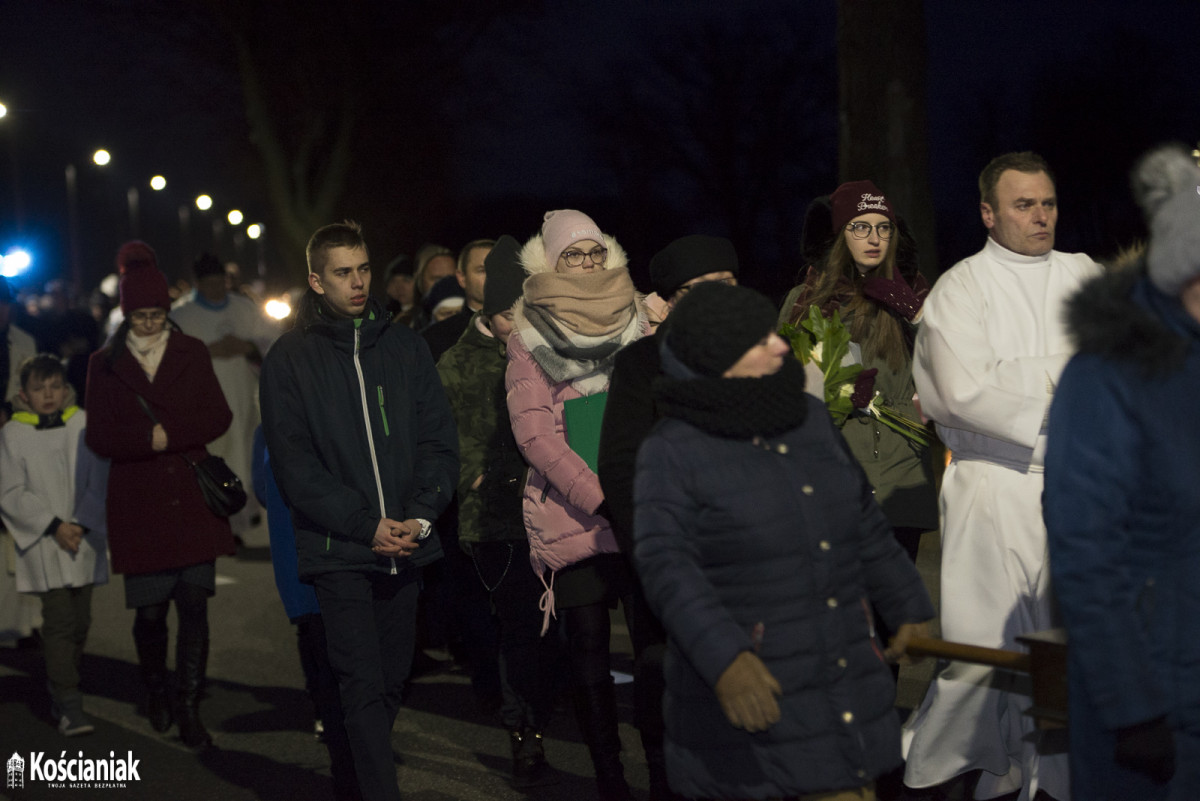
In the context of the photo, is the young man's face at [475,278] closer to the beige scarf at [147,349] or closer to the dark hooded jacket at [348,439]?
the beige scarf at [147,349]

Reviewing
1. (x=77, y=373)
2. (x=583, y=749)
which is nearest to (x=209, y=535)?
(x=583, y=749)

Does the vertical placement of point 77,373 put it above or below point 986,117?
below

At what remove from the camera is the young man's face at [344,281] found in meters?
6.01

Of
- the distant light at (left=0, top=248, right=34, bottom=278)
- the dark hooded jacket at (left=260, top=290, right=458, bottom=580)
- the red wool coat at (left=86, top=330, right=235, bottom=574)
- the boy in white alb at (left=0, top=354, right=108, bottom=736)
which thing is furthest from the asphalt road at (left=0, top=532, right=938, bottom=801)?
the distant light at (left=0, top=248, right=34, bottom=278)

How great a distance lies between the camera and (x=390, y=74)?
28047 mm

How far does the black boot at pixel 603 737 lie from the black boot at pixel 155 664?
2.89 metres

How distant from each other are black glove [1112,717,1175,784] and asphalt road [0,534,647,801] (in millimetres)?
3517

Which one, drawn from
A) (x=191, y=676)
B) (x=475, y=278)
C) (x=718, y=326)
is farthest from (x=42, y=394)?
(x=718, y=326)

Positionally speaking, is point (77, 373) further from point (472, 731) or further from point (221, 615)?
point (472, 731)

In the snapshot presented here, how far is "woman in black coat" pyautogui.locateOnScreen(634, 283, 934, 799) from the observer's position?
3.74 metres

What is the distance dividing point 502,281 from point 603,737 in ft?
7.83

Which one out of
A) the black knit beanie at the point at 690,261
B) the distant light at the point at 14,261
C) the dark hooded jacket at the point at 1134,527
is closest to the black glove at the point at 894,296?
the black knit beanie at the point at 690,261

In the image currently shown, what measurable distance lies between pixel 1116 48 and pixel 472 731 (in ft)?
155

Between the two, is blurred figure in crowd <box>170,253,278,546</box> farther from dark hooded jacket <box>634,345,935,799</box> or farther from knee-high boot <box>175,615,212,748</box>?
dark hooded jacket <box>634,345,935,799</box>
